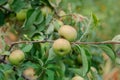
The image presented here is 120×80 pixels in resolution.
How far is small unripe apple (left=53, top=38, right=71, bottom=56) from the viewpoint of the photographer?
5.47 ft

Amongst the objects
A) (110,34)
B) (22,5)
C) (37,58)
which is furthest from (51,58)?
(110,34)

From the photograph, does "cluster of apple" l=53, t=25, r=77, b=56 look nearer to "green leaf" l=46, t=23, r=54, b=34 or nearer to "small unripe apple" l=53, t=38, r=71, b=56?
"small unripe apple" l=53, t=38, r=71, b=56

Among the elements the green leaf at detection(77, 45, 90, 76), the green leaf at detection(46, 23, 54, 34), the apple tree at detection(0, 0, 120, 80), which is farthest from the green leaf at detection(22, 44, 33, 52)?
the green leaf at detection(77, 45, 90, 76)

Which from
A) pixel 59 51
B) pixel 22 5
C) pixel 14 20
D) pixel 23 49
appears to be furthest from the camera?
pixel 14 20

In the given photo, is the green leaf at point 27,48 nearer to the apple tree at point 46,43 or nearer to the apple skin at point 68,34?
the apple tree at point 46,43

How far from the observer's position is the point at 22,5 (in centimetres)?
204

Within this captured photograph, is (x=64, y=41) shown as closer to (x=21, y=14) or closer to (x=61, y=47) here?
(x=61, y=47)

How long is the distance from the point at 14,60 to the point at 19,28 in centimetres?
40

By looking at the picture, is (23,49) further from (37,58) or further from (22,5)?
(22,5)

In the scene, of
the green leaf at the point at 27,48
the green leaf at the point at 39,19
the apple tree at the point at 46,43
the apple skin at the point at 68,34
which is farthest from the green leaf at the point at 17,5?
the apple skin at the point at 68,34

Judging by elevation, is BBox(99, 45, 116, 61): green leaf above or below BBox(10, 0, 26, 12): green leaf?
below

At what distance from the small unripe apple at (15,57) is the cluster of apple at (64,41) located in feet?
0.54

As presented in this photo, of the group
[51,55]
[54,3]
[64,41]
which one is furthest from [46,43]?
[54,3]

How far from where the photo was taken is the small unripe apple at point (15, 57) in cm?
180
